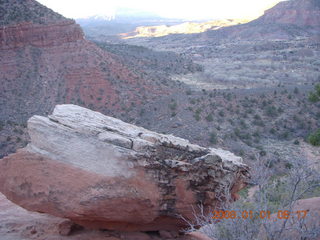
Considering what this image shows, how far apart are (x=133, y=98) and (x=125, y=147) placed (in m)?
20.8

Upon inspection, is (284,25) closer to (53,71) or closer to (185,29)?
(185,29)

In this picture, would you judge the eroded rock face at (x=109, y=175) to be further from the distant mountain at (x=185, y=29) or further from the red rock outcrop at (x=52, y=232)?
the distant mountain at (x=185, y=29)

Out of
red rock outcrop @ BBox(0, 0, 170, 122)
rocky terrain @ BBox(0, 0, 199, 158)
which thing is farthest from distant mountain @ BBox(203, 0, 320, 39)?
red rock outcrop @ BBox(0, 0, 170, 122)

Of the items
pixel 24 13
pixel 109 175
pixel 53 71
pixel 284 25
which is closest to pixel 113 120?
pixel 109 175

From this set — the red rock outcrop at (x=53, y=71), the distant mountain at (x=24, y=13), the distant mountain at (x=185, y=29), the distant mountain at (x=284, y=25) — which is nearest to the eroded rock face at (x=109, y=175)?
the red rock outcrop at (x=53, y=71)

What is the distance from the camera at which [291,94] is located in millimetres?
27078

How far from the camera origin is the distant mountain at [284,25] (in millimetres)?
83500

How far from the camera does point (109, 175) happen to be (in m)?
6.00

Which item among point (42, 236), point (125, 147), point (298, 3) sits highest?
point (298, 3)

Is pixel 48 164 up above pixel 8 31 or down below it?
below

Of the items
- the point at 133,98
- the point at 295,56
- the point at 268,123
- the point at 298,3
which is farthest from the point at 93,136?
the point at 298,3

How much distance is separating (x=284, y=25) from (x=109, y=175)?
9199 cm

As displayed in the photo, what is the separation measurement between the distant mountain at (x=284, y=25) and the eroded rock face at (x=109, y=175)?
273 ft

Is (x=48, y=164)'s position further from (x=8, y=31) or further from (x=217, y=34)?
(x=217, y=34)
